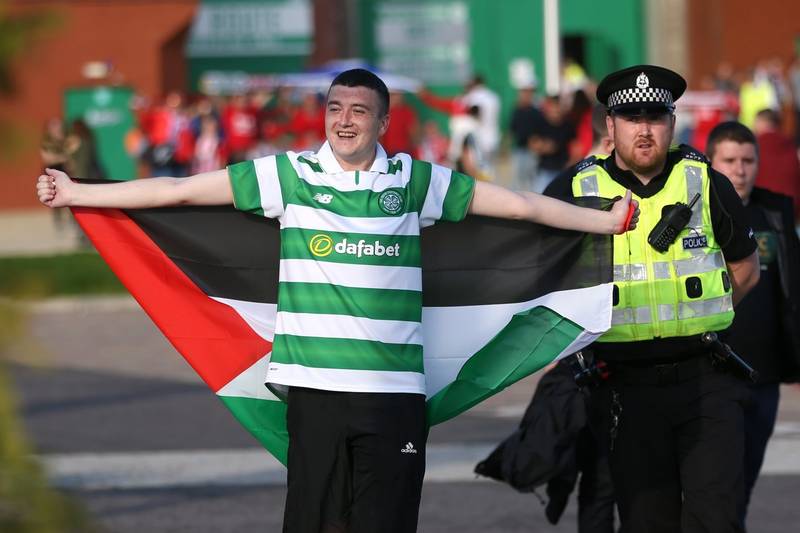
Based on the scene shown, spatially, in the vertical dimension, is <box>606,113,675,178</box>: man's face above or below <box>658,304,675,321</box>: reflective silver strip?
above

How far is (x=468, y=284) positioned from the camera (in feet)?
18.4

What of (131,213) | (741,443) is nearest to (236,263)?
(131,213)

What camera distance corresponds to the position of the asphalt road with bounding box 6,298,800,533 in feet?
25.7

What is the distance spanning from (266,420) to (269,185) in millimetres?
834

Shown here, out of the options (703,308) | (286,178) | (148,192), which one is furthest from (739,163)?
(148,192)

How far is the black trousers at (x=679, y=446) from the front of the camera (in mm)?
5461

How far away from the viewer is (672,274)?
5438mm

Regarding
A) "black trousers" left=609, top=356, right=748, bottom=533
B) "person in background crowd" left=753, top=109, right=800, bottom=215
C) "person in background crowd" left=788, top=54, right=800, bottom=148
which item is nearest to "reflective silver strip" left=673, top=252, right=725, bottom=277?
"black trousers" left=609, top=356, right=748, bottom=533

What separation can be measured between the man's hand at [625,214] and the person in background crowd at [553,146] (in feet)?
49.0

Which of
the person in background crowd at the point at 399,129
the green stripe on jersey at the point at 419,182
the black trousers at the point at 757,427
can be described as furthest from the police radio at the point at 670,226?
the person in background crowd at the point at 399,129

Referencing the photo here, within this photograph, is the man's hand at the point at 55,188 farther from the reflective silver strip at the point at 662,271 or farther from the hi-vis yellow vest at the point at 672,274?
the reflective silver strip at the point at 662,271

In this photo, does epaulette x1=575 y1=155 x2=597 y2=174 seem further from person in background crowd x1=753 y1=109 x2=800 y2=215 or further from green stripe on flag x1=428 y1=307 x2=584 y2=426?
person in background crowd x1=753 y1=109 x2=800 y2=215

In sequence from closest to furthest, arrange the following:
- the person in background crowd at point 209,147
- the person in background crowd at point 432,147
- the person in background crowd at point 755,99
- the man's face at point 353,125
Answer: the man's face at point 353,125 < the person in background crowd at point 209,147 < the person in background crowd at point 432,147 < the person in background crowd at point 755,99

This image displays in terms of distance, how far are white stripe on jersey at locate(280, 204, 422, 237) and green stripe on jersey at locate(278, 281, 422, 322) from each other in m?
0.18
